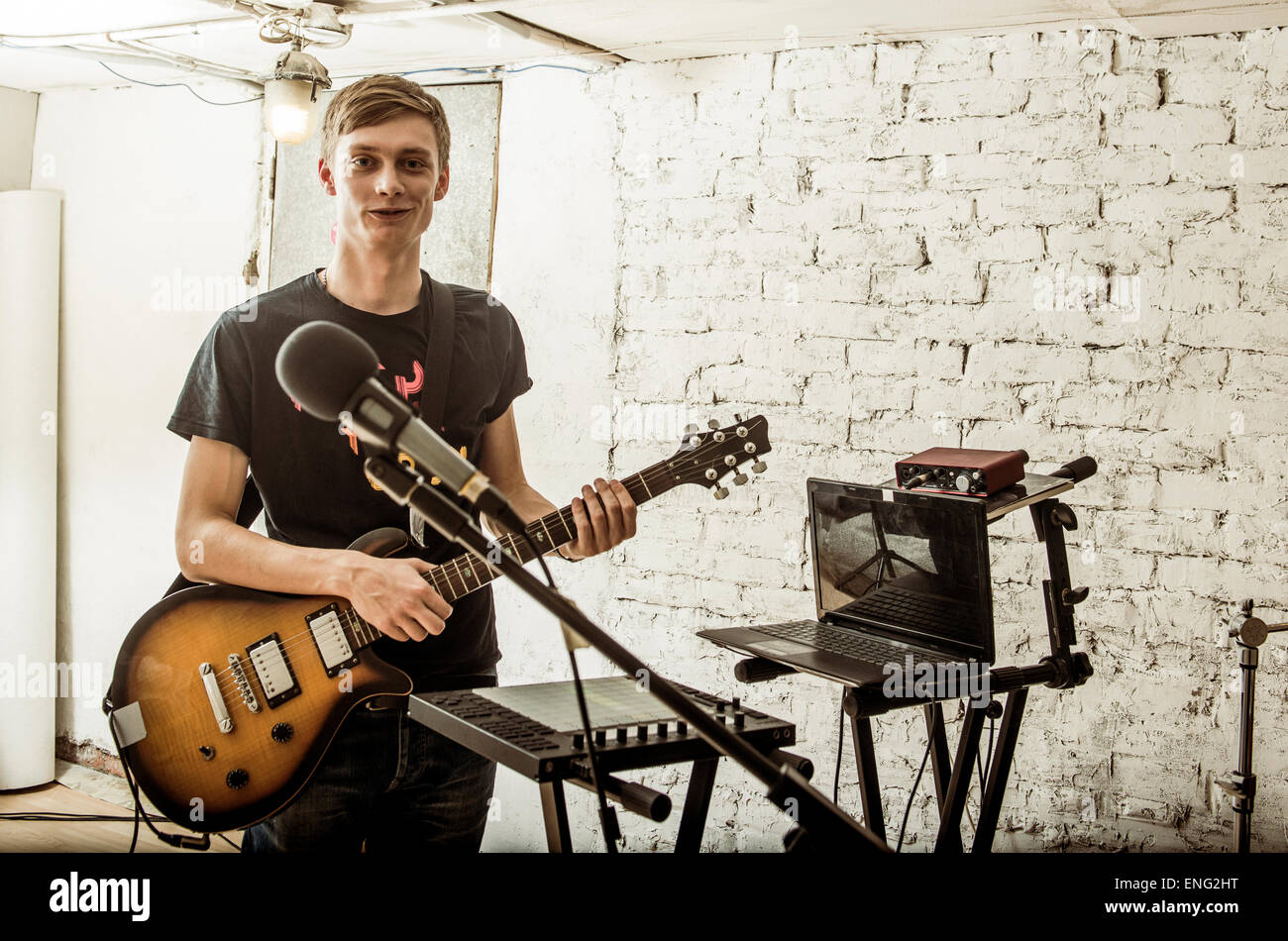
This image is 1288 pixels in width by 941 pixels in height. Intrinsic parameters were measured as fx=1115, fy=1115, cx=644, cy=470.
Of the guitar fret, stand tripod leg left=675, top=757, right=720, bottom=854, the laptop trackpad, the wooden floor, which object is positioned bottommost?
the wooden floor

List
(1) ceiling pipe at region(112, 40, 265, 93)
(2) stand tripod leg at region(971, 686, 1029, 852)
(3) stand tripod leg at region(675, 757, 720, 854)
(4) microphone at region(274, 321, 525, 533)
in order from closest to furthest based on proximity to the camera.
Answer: (4) microphone at region(274, 321, 525, 533), (3) stand tripod leg at region(675, 757, 720, 854), (2) stand tripod leg at region(971, 686, 1029, 852), (1) ceiling pipe at region(112, 40, 265, 93)

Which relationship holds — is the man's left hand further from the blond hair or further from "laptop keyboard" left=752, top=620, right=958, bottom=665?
the blond hair

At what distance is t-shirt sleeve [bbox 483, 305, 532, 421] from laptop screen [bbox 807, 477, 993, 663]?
Answer: 0.62m

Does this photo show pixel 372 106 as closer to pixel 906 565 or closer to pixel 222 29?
pixel 222 29

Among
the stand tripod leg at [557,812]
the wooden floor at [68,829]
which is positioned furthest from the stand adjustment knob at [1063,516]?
the wooden floor at [68,829]

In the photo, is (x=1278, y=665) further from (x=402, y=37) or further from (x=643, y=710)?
(x=402, y=37)

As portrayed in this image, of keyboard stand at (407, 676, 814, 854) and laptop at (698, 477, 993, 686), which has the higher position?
laptop at (698, 477, 993, 686)

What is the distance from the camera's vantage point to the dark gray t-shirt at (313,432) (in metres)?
1.98

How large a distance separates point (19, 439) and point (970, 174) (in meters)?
3.12

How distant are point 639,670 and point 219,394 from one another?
120 cm

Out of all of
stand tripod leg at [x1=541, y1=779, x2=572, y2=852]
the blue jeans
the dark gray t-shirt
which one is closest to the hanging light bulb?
the dark gray t-shirt

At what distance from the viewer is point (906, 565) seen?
6.20ft

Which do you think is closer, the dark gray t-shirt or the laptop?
the laptop

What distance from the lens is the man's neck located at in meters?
2.08
